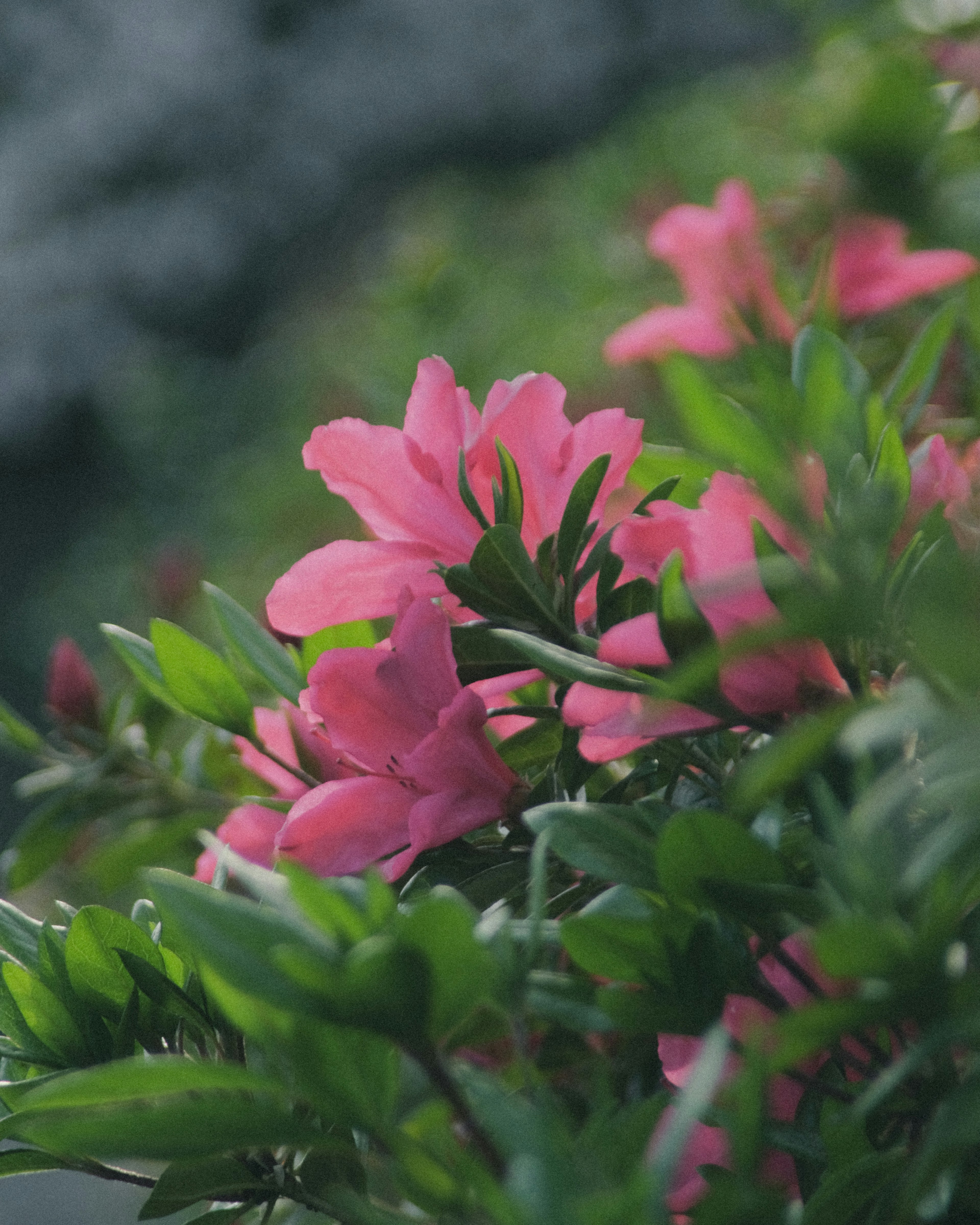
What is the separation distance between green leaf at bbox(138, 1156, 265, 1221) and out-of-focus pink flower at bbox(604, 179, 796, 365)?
0.47 meters

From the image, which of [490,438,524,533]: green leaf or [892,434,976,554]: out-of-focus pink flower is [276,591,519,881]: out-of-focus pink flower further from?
[892,434,976,554]: out-of-focus pink flower

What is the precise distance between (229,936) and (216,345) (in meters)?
6.15

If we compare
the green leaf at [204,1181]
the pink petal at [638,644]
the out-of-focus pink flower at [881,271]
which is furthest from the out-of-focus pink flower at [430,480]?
the out-of-focus pink flower at [881,271]

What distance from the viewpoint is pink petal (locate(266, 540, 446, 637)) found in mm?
470

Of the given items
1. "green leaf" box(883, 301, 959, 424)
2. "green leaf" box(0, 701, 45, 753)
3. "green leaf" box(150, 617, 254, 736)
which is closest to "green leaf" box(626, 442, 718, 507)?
"green leaf" box(883, 301, 959, 424)

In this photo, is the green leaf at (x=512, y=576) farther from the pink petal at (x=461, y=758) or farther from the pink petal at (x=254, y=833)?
the pink petal at (x=254, y=833)

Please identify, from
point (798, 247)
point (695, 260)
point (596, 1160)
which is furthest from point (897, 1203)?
point (798, 247)

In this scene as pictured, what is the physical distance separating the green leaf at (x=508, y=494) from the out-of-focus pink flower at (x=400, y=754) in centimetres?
5

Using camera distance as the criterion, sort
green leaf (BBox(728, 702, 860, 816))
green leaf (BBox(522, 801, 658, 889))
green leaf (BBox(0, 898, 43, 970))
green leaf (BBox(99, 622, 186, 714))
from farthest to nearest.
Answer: green leaf (BBox(99, 622, 186, 714)), green leaf (BBox(0, 898, 43, 970)), green leaf (BBox(522, 801, 658, 889)), green leaf (BBox(728, 702, 860, 816))

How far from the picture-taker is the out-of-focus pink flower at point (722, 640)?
1.19 ft

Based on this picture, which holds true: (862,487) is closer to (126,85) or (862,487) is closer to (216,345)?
(216,345)

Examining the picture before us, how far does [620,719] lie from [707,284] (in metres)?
0.54

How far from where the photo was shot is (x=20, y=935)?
47cm

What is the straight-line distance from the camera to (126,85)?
20.7 ft
